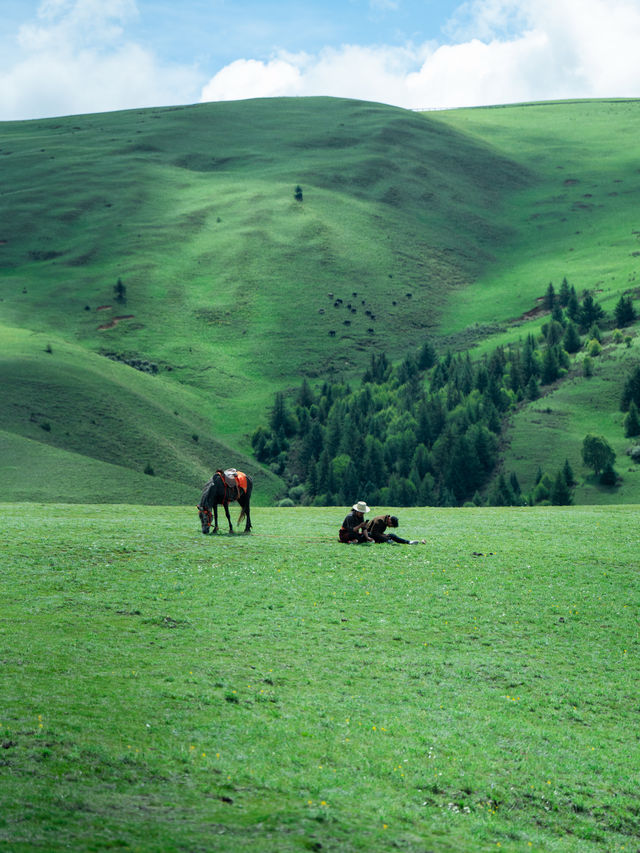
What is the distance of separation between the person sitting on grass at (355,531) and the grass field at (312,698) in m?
1.40

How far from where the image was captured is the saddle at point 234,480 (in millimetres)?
38031

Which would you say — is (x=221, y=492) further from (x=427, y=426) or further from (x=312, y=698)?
(x=427, y=426)

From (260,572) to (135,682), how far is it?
12.3 metres

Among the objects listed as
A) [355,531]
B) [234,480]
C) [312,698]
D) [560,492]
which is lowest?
[312,698]

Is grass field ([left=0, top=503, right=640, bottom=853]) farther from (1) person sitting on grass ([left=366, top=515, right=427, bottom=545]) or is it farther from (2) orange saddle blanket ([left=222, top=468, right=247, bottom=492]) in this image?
(2) orange saddle blanket ([left=222, top=468, right=247, bottom=492])

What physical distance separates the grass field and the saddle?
3.09 meters

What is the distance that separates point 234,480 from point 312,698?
63.5 feet

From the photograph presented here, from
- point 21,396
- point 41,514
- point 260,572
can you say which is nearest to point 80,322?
point 21,396

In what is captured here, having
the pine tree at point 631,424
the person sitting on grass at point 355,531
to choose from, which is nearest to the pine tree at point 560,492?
the pine tree at point 631,424

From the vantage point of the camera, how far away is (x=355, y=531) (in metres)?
37.4

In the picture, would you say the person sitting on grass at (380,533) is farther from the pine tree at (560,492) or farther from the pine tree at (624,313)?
the pine tree at (624,313)

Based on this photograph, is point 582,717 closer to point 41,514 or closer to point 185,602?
point 185,602

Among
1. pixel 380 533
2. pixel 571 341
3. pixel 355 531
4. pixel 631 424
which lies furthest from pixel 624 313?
pixel 355 531

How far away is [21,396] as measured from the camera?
123688 millimetres
